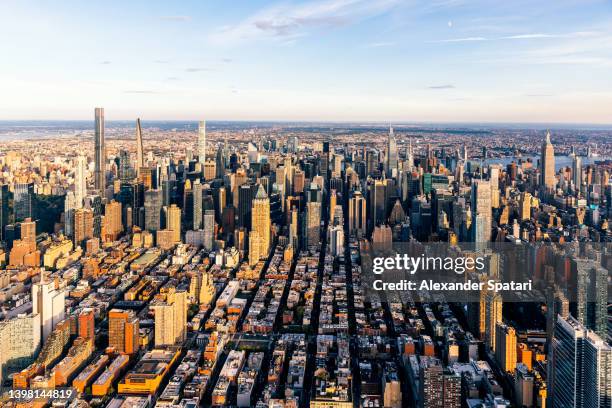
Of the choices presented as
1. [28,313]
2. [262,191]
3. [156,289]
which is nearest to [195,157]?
[262,191]

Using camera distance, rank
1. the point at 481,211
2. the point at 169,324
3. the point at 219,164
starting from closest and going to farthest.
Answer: the point at 169,324, the point at 481,211, the point at 219,164

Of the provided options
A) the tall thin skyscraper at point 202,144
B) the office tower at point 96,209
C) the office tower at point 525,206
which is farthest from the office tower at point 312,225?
the office tower at point 96,209

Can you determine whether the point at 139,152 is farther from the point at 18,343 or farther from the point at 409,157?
the point at 18,343

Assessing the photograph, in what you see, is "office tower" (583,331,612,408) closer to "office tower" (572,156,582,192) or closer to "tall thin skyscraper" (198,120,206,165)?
"office tower" (572,156,582,192)

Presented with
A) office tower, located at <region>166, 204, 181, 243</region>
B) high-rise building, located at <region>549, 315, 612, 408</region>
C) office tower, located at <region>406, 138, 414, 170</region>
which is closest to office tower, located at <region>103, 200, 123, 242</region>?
office tower, located at <region>166, 204, 181, 243</region>

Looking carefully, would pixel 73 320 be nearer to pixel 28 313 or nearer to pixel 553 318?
pixel 28 313

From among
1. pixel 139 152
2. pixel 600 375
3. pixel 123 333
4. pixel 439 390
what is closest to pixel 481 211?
pixel 439 390
